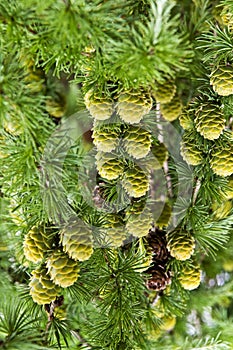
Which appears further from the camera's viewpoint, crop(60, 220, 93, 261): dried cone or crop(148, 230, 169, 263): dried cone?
crop(148, 230, 169, 263): dried cone

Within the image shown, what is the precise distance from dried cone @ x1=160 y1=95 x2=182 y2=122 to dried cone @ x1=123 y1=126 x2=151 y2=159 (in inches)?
5.8

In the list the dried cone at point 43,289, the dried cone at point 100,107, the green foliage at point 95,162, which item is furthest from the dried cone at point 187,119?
the dried cone at point 43,289

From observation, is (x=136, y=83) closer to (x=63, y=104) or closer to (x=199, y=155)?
(x=199, y=155)

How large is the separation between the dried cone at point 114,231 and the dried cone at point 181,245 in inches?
2.6

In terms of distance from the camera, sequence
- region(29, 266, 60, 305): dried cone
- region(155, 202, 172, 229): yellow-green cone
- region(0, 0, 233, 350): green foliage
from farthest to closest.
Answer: region(155, 202, 172, 229): yellow-green cone → region(29, 266, 60, 305): dried cone → region(0, 0, 233, 350): green foliage

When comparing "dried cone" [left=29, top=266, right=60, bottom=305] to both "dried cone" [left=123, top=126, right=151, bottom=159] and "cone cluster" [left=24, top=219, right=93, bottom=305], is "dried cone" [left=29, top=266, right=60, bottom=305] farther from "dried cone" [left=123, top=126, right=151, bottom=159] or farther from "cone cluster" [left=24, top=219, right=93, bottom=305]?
"dried cone" [left=123, top=126, right=151, bottom=159]

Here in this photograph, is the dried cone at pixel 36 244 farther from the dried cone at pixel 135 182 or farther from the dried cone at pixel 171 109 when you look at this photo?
the dried cone at pixel 171 109

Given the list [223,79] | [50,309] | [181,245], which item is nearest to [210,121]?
[223,79]

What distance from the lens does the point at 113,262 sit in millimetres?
555

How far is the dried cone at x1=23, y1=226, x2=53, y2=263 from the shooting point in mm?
515

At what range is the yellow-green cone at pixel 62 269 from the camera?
1.64ft

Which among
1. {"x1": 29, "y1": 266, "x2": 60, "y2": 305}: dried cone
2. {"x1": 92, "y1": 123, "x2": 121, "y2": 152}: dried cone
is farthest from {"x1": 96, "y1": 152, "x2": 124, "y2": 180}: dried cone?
{"x1": 29, "y1": 266, "x2": 60, "y2": 305}: dried cone

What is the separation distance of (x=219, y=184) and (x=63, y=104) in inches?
10.0

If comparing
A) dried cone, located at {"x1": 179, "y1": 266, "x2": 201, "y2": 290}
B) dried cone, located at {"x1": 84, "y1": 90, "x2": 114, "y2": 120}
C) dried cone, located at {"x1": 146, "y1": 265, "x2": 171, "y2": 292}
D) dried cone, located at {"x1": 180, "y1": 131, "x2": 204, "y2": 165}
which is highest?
dried cone, located at {"x1": 84, "y1": 90, "x2": 114, "y2": 120}
